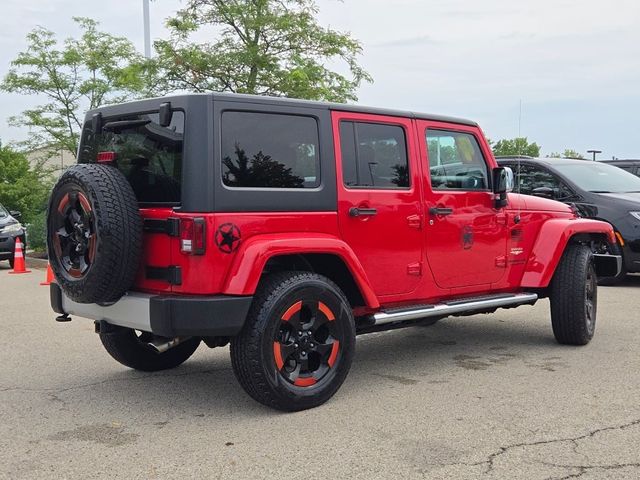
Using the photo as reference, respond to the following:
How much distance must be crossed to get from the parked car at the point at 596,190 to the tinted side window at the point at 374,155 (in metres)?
4.52

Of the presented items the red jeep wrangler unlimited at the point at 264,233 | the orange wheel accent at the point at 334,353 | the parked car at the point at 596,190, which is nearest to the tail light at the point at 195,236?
the red jeep wrangler unlimited at the point at 264,233

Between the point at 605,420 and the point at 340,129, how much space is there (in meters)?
2.48

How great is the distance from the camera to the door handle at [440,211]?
17.6 ft

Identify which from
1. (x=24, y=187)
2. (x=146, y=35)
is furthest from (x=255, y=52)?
(x=24, y=187)

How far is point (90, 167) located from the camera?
438cm

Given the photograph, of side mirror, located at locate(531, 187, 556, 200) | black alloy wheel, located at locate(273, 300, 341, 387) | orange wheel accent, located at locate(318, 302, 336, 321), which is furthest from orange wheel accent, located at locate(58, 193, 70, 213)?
side mirror, located at locate(531, 187, 556, 200)

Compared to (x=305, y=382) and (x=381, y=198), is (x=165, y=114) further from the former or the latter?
(x=305, y=382)

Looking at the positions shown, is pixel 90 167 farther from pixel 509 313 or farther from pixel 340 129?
pixel 509 313

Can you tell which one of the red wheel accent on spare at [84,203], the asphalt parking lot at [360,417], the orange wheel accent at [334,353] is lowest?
the asphalt parking lot at [360,417]

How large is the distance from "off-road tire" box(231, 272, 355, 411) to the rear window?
81cm

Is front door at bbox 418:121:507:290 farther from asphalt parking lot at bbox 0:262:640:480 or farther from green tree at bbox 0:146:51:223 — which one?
green tree at bbox 0:146:51:223

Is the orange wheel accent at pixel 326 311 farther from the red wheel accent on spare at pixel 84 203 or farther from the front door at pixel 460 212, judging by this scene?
the red wheel accent on spare at pixel 84 203

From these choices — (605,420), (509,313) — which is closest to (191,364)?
(605,420)

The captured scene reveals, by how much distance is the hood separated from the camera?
6.19 meters
